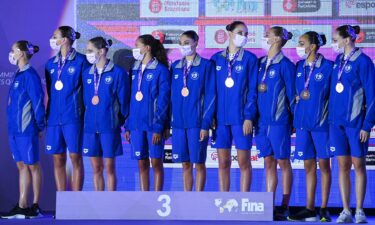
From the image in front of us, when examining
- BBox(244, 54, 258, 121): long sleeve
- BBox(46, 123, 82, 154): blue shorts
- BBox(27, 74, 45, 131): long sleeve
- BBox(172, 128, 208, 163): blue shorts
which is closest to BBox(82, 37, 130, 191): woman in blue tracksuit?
BBox(46, 123, 82, 154): blue shorts

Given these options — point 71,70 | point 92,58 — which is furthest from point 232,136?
point 71,70

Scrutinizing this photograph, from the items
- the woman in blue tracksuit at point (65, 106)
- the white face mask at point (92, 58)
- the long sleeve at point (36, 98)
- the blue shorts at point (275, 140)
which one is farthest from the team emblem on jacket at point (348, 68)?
the long sleeve at point (36, 98)

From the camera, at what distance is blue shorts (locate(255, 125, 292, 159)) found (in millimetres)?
7852

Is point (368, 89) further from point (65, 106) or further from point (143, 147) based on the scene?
point (65, 106)

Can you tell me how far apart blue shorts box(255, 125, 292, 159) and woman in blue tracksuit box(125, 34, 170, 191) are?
90cm

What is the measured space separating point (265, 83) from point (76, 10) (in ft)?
8.26

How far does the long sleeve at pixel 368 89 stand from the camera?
7.43 meters

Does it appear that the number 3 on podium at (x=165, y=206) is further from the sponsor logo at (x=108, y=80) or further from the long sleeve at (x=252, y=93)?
the sponsor logo at (x=108, y=80)

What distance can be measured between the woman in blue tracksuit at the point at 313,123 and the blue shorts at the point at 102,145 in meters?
1.63

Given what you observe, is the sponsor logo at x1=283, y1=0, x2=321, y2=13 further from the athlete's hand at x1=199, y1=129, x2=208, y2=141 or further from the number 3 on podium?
the number 3 on podium

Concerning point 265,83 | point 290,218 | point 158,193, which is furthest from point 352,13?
point 158,193

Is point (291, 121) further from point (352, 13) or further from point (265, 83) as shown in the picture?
point (352, 13)

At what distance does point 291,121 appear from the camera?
7.97 meters

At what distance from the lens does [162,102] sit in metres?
8.10
